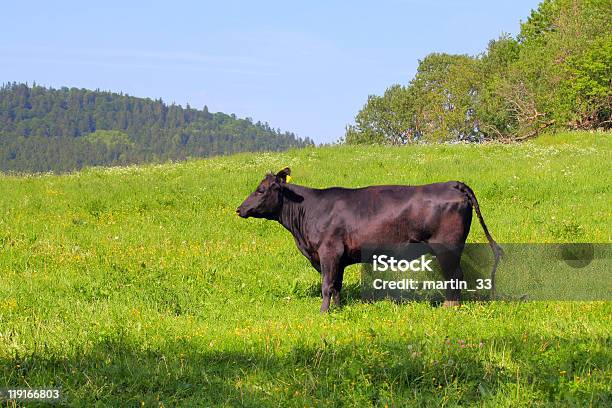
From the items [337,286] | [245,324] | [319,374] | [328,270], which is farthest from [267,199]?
[319,374]

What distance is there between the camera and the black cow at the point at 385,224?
10.3 meters

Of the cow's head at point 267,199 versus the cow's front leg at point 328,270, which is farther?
the cow's head at point 267,199

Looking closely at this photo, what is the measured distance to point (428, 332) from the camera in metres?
8.52

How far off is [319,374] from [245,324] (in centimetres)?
245

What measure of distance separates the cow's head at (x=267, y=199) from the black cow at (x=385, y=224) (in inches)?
23.3

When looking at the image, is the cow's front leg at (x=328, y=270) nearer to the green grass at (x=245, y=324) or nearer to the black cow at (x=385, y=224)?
the black cow at (x=385, y=224)

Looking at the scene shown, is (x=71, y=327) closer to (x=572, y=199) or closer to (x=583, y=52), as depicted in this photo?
(x=572, y=199)

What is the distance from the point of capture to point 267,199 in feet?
37.2

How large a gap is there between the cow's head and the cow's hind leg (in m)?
2.72

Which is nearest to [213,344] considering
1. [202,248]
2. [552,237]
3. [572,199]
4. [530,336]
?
[530,336]

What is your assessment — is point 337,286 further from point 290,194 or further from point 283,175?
point 283,175

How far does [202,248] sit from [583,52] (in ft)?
176

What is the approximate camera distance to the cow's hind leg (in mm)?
10297

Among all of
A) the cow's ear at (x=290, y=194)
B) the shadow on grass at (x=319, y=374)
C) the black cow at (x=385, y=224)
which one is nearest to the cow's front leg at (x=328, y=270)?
Result: the black cow at (x=385, y=224)
